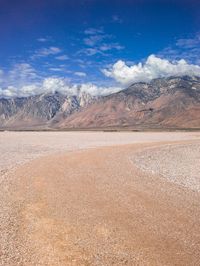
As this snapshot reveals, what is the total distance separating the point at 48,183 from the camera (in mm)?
19406

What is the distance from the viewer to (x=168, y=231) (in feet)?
36.5

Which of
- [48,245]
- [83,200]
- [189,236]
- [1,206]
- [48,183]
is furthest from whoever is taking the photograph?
[48,183]

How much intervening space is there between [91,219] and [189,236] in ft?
11.2

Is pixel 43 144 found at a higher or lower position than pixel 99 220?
lower

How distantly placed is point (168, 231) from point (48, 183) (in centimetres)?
962

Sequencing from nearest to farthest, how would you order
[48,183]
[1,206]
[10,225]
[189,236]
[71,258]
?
[71,258]
[189,236]
[10,225]
[1,206]
[48,183]

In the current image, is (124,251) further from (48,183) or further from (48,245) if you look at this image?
(48,183)

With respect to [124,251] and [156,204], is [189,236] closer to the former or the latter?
[124,251]

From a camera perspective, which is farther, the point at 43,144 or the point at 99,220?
the point at 43,144

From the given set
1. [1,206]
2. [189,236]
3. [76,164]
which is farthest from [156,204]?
[76,164]

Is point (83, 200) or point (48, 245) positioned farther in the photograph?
point (83, 200)

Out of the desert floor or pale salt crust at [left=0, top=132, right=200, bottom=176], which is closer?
the desert floor

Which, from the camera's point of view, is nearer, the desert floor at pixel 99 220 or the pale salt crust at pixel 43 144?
the desert floor at pixel 99 220

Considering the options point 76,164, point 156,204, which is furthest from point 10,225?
point 76,164
